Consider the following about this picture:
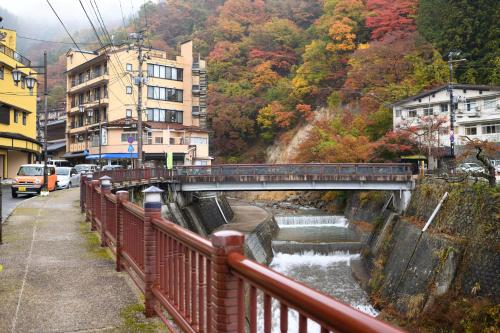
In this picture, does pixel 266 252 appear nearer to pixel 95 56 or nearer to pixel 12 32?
pixel 12 32

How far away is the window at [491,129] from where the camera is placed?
118 ft

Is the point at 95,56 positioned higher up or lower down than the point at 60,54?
lower down

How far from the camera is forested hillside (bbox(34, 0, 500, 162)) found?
36219mm

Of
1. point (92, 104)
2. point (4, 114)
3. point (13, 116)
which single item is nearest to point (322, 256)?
point (4, 114)

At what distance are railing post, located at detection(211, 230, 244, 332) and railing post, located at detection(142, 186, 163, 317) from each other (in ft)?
7.25

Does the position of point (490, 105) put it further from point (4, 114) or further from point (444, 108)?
point (4, 114)

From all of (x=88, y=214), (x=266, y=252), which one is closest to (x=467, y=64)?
(x=266, y=252)

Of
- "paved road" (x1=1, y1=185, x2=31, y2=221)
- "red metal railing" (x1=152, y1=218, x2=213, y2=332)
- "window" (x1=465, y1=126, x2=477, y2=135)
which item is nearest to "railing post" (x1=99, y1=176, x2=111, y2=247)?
"red metal railing" (x1=152, y1=218, x2=213, y2=332)

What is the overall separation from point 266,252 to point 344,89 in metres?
27.0

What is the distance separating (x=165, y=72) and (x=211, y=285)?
47976 millimetres

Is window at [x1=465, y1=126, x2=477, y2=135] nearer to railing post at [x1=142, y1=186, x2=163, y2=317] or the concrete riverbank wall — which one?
the concrete riverbank wall

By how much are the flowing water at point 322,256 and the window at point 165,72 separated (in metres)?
24.6

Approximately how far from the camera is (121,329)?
477 cm

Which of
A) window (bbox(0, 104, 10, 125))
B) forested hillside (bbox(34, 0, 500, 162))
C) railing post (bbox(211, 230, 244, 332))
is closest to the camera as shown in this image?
railing post (bbox(211, 230, 244, 332))
